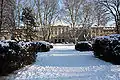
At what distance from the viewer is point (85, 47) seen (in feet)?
100

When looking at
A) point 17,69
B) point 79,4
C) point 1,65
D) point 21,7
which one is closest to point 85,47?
point 17,69

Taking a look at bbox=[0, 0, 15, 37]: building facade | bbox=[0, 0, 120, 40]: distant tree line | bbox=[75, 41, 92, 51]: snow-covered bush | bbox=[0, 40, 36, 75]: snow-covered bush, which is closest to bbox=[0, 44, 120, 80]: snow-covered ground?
bbox=[0, 40, 36, 75]: snow-covered bush

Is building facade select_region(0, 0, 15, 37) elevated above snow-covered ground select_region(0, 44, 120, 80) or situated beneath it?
elevated above

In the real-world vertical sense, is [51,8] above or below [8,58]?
above

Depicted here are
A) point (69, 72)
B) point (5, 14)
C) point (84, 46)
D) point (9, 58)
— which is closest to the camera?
point (9, 58)

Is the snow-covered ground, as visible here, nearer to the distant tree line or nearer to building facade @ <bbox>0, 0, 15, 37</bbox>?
building facade @ <bbox>0, 0, 15, 37</bbox>

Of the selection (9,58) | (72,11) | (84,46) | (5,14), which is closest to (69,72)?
(9,58)

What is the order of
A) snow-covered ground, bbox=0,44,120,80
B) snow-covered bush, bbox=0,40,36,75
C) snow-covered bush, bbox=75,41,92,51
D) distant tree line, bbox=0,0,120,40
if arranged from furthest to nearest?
distant tree line, bbox=0,0,120,40 < snow-covered bush, bbox=75,41,92,51 < snow-covered bush, bbox=0,40,36,75 < snow-covered ground, bbox=0,44,120,80

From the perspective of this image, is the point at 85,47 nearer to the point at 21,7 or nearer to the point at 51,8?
the point at 21,7

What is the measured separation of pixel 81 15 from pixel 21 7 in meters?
15.5

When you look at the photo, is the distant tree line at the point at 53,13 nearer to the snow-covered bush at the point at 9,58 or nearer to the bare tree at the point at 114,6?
the bare tree at the point at 114,6

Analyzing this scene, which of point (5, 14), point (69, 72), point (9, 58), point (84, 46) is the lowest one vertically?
point (84, 46)

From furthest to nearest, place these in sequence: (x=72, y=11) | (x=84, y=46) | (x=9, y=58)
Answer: (x=72, y=11) → (x=84, y=46) → (x=9, y=58)

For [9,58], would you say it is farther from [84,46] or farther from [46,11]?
[46,11]
